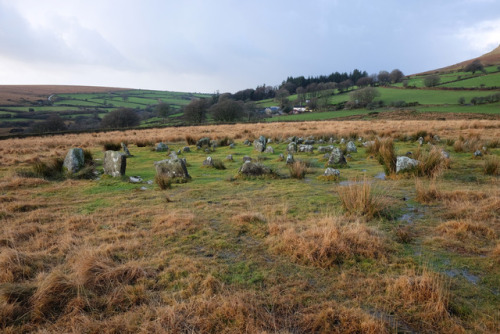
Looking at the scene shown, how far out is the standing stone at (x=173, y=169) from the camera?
9188 mm

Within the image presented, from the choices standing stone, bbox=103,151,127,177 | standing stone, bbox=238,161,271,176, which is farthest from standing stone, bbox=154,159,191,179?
standing stone, bbox=238,161,271,176

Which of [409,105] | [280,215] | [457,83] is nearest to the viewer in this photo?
[280,215]

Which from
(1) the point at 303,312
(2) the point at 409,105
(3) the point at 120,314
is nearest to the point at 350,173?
(1) the point at 303,312

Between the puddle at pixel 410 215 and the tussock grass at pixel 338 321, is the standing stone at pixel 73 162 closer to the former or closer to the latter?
the tussock grass at pixel 338 321

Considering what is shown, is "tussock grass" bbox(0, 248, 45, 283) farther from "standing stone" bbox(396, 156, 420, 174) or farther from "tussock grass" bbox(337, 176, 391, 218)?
"standing stone" bbox(396, 156, 420, 174)

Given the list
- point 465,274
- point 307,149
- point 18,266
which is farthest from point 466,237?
point 307,149

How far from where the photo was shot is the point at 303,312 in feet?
8.82

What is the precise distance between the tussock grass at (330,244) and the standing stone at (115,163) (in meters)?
7.30

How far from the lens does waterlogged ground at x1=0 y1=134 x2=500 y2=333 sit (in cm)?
259

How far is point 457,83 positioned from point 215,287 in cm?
8752

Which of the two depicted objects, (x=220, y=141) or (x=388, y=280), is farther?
(x=220, y=141)

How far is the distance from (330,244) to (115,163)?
840cm

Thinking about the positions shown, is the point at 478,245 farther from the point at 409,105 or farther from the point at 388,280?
the point at 409,105

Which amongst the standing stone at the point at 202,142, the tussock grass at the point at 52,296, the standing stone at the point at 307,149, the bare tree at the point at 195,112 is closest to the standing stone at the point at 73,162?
the standing stone at the point at 202,142
